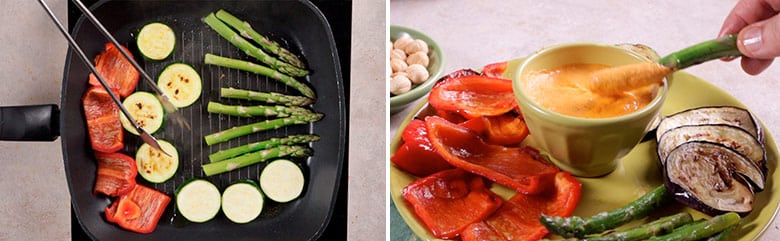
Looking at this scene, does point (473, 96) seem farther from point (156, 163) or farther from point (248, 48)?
point (156, 163)

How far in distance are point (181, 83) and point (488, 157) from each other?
519 mm

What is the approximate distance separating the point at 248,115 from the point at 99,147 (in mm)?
212

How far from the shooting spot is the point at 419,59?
1.77 meters

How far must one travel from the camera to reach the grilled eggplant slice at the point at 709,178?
1.22m

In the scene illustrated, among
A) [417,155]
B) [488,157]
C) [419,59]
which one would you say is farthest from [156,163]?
[419,59]

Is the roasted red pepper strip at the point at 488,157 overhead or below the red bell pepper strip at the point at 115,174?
below

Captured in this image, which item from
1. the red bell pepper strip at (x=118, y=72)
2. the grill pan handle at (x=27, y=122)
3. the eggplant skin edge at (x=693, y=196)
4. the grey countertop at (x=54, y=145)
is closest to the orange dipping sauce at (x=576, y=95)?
the eggplant skin edge at (x=693, y=196)

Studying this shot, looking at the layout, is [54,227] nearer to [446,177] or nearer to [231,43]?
[231,43]

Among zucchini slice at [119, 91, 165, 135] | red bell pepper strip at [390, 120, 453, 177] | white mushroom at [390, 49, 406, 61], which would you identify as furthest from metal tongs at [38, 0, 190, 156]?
white mushroom at [390, 49, 406, 61]

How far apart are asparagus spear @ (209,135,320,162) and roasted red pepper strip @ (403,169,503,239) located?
21 cm

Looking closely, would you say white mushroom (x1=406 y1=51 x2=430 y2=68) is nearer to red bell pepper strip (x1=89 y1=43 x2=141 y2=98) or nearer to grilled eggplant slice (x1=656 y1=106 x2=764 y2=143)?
grilled eggplant slice (x1=656 y1=106 x2=764 y2=143)

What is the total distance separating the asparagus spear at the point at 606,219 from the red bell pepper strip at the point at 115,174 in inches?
23.1

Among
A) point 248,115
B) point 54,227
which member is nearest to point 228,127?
point 248,115

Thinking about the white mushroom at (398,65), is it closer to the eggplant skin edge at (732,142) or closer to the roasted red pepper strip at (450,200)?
the roasted red pepper strip at (450,200)
